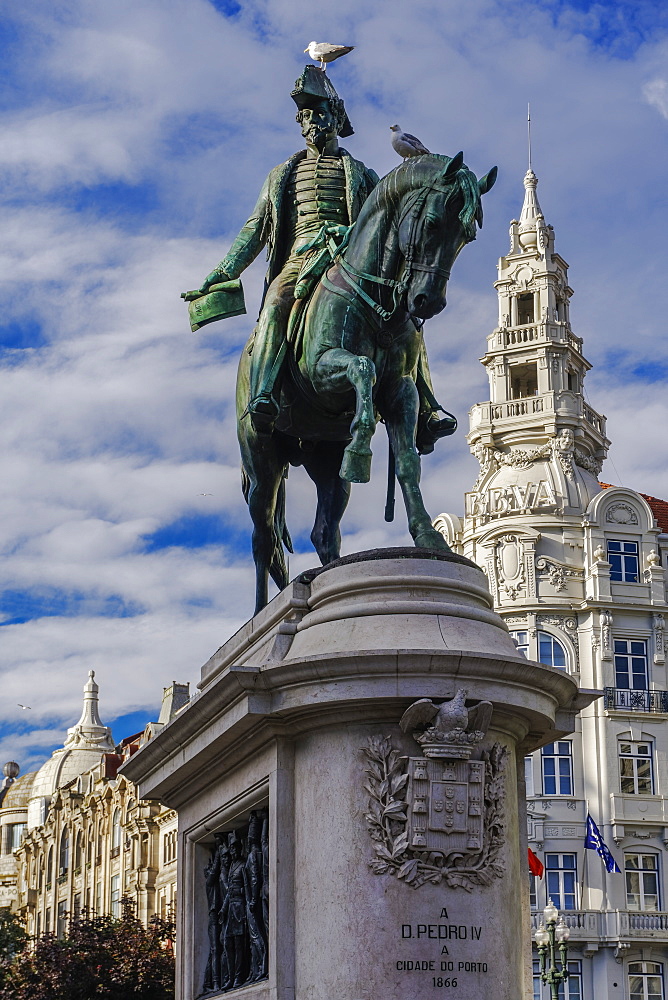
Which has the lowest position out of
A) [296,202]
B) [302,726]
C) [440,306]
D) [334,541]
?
[302,726]

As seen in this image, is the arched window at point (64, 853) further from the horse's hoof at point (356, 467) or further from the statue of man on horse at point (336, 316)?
the horse's hoof at point (356, 467)

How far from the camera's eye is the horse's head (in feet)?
40.4

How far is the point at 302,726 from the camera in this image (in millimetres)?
11789

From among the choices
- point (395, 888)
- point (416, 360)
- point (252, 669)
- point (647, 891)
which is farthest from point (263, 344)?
point (647, 891)

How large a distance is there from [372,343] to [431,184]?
5.09 feet

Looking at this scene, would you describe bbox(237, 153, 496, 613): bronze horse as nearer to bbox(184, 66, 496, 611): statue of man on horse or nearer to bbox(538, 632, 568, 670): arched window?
bbox(184, 66, 496, 611): statue of man on horse

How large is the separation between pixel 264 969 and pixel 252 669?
2.32 m

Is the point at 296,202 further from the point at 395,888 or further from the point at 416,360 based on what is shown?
the point at 395,888

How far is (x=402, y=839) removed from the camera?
11078 millimetres

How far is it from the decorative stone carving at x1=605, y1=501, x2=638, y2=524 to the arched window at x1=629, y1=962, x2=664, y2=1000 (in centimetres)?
1414

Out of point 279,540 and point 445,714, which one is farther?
point 279,540

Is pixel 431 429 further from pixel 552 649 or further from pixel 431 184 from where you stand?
pixel 552 649

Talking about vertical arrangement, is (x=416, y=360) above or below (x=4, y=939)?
above

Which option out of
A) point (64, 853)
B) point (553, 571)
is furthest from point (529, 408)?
point (64, 853)
